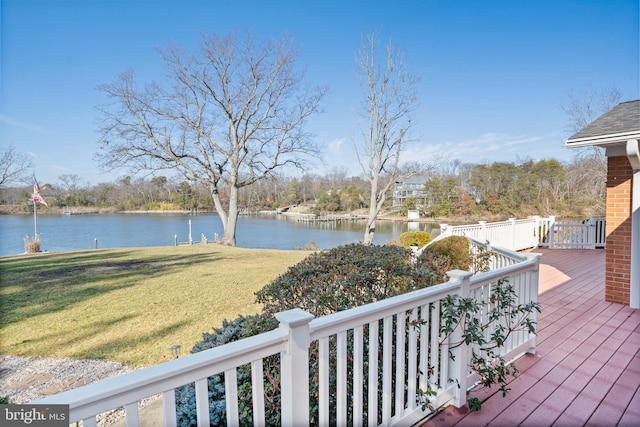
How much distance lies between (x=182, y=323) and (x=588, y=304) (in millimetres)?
6226

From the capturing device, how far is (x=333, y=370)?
2270 millimetres

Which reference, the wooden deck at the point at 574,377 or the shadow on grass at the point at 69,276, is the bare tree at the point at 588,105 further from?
the shadow on grass at the point at 69,276

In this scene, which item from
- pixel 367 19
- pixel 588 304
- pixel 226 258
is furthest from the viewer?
pixel 367 19

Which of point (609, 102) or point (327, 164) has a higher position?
point (609, 102)

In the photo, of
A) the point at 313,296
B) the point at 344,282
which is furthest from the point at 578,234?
the point at 313,296

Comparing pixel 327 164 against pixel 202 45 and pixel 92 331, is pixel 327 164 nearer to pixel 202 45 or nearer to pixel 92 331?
pixel 202 45

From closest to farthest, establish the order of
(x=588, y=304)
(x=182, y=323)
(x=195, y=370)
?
1. (x=195, y=370)
2. (x=588, y=304)
3. (x=182, y=323)

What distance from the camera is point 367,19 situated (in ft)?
51.4

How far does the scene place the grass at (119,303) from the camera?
470 cm

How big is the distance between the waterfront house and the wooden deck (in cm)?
32

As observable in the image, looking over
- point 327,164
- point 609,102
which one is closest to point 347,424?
point 327,164

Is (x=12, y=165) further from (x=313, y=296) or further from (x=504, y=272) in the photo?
(x=504, y=272)

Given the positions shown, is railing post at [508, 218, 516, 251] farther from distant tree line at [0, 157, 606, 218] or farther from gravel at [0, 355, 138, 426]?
gravel at [0, 355, 138, 426]

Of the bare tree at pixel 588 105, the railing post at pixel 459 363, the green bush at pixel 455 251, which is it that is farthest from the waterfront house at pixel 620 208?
the bare tree at pixel 588 105
